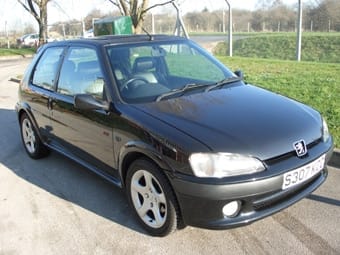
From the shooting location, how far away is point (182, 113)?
331 centimetres

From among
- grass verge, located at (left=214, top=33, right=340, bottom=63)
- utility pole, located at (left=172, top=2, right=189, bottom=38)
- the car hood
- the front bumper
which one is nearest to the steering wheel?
the car hood

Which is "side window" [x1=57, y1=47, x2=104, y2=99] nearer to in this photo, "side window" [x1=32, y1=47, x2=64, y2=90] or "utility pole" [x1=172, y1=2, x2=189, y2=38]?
"side window" [x1=32, y1=47, x2=64, y2=90]

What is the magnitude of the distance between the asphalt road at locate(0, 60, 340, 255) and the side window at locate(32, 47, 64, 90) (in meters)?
1.23

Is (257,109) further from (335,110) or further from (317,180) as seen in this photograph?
(335,110)

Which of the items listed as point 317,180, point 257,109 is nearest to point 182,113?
point 257,109

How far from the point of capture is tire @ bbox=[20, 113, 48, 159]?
17.8 ft

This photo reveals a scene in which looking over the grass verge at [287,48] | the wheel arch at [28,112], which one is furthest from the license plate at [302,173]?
the grass verge at [287,48]

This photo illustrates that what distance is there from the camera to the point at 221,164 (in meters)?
2.81

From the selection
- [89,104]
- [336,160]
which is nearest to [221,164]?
[89,104]

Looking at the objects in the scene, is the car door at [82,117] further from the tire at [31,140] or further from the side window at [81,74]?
the tire at [31,140]

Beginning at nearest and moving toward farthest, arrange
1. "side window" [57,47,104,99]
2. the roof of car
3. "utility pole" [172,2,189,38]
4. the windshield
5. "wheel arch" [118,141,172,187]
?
"wheel arch" [118,141,172,187] < the windshield < "side window" [57,47,104,99] < the roof of car < "utility pole" [172,2,189,38]

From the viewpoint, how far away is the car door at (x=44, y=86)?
480 cm

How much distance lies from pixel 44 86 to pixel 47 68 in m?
0.24

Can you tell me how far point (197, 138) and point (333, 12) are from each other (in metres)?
36.7
